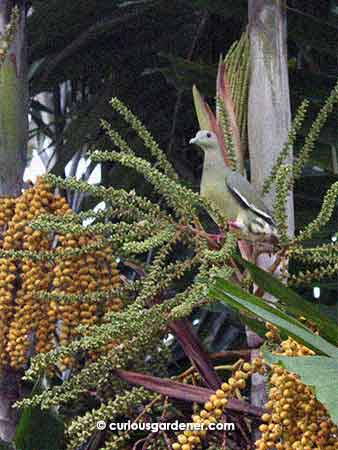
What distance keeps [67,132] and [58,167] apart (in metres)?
0.10

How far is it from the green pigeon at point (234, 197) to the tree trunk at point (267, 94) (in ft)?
0.11

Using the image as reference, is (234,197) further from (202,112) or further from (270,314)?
(270,314)

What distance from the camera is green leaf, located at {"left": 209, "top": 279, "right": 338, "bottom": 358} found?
1255 mm

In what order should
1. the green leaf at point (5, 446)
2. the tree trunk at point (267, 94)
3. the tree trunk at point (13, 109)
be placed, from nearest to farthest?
the green leaf at point (5, 446)
the tree trunk at point (267, 94)
the tree trunk at point (13, 109)

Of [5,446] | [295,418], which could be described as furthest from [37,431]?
[295,418]

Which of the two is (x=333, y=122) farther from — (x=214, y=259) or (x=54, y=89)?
(x=54, y=89)

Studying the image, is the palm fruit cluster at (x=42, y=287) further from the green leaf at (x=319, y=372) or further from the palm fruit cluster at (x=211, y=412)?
the green leaf at (x=319, y=372)

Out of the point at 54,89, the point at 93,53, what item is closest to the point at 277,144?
the point at 93,53

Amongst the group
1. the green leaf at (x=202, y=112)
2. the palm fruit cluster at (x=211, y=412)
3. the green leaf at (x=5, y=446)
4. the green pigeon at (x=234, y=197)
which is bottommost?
the green leaf at (x=5, y=446)

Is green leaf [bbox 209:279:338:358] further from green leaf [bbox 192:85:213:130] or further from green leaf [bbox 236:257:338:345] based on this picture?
green leaf [bbox 192:85:213:130]

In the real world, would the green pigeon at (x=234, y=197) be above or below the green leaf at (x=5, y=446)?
above

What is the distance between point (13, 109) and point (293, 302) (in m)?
0.69

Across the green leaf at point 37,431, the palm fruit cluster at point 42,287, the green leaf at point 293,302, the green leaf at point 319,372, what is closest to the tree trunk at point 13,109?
the palm fruit cluster at point 42,287

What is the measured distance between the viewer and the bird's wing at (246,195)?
1561 millimetres
